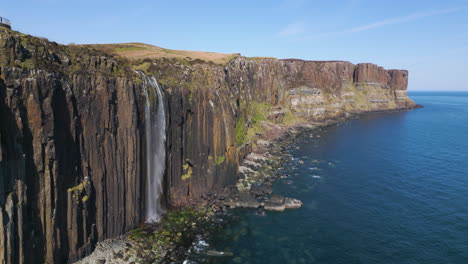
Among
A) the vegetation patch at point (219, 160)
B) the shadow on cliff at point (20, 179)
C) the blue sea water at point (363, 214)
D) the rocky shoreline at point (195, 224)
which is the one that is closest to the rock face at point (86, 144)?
the shadow on cliff at point (20, 179)

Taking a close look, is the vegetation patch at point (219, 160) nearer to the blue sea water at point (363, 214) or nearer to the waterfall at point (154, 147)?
the blue sea water at point (363, 214)

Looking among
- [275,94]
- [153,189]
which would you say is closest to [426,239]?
[153,189]

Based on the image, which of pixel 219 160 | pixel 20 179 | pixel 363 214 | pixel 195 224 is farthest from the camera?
pixel 219 160

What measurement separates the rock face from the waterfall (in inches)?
53.0

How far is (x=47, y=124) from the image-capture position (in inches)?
1059

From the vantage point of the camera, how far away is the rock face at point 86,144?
82.1ft

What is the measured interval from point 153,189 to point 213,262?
1425 centimetres

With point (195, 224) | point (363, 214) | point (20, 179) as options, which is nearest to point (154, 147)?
point (195, 224)

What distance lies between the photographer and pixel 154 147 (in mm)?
40719

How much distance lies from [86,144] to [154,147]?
10507 mm

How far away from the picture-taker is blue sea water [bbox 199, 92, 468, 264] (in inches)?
1362

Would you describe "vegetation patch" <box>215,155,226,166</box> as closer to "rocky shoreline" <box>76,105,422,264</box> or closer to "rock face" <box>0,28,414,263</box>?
"rock face" <box>0,28,414,263</box>

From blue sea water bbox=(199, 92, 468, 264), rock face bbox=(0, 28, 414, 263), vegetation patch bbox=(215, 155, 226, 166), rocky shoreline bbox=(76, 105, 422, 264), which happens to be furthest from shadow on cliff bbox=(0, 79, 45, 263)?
vegetation patch bbox=(215, 155, 226, 166)

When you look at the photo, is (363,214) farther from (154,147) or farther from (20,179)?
(20,179)
